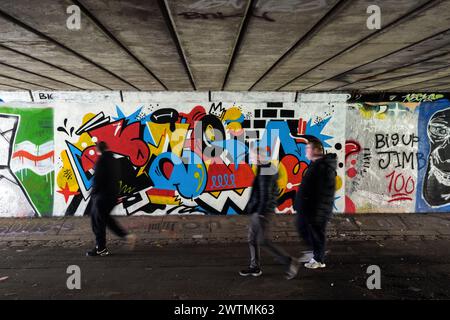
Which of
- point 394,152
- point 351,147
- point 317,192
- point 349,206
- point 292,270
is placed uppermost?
point 351,147

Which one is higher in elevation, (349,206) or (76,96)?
(76,96)

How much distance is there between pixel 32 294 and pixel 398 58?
19.8ft

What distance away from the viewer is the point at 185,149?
860 centimetres

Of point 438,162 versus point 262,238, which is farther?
point 438,162

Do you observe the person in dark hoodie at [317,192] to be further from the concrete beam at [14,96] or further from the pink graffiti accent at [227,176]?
the concrete beam at [14,96]

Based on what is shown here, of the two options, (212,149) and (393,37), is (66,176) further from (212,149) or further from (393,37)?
(393,37)

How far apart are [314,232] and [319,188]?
742 mm

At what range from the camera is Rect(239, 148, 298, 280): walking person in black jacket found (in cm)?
481

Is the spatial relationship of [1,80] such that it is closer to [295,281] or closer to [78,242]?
[78,242]

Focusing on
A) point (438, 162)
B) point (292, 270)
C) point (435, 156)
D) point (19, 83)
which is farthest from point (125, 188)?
point (438, 162)

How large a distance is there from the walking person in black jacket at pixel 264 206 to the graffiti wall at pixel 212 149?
12.4 ft

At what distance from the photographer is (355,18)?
2973 mm

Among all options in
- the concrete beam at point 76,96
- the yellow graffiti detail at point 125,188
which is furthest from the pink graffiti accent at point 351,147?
the concrete beam at point 76,96

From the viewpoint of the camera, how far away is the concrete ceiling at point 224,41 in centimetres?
275
